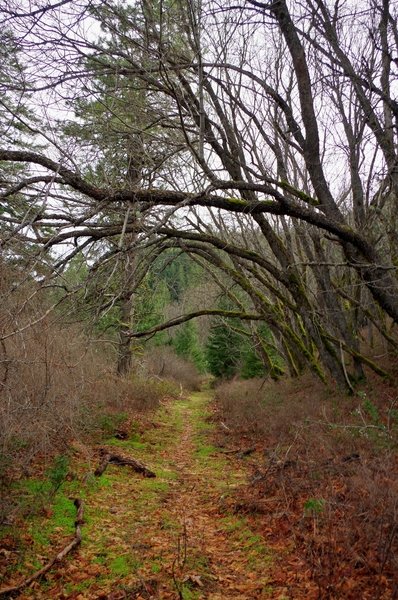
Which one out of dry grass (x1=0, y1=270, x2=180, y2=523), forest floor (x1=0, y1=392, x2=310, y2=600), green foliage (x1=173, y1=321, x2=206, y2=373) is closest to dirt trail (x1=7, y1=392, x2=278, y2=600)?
forest floor (x1=0, y1=392, x2=310, y2=600)

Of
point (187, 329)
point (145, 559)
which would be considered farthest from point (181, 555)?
point (187, 329)

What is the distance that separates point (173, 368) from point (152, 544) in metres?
26.5

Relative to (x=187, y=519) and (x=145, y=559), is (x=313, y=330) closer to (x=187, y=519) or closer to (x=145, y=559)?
(x=187, y=519)

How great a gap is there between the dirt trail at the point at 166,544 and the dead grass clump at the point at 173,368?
794 inches

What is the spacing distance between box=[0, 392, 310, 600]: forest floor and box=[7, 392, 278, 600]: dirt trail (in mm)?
Answer: 11

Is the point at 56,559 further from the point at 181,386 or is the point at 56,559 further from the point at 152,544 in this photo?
the point at 181,386

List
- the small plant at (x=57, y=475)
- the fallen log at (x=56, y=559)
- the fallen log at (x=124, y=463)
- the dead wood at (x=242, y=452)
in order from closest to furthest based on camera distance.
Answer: the fallen log at (x=56, y=559)
the small plant at (x=57, y=475)
the fallen log at (x=124, y=463)
the dead wood at (x=242, y=452)

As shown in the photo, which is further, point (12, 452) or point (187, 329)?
point (187, 329)

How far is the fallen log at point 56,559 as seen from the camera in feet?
13.5

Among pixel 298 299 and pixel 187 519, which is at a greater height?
pixel 298 299

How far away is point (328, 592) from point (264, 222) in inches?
332

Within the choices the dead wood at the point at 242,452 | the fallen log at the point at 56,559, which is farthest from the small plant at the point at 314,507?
the dead wood at the point at 242,452

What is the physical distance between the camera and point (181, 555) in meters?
4.83

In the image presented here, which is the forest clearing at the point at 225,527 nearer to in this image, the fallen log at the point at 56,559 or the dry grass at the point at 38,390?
the fallen log at the point at 56,559
